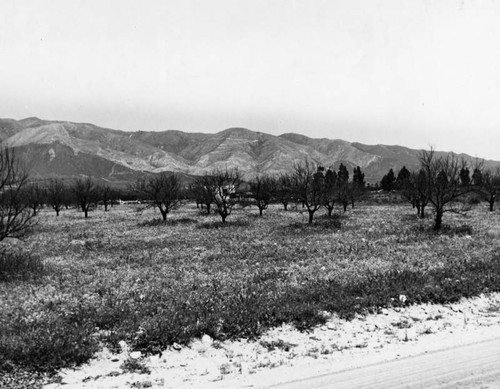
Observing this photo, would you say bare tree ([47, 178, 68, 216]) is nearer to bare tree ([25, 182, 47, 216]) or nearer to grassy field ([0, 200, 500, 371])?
bare tree ([25, 182, 47, 216])

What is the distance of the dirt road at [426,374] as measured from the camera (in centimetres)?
614

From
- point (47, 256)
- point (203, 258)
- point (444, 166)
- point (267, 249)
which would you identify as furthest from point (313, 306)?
point (444, 166)

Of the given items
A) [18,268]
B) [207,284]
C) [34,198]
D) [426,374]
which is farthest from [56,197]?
[426,374]

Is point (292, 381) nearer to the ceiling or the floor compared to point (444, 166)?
nearer to the floor

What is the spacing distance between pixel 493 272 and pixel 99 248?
19.5m

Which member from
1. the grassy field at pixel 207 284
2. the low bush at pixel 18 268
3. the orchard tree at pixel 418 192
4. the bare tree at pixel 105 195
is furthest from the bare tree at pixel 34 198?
the orchard tree at pixel 418 192

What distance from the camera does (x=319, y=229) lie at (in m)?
28.5

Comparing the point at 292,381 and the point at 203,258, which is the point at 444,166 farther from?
the point at 292,381

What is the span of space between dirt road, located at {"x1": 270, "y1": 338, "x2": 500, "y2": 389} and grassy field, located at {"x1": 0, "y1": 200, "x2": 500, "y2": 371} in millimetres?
2323

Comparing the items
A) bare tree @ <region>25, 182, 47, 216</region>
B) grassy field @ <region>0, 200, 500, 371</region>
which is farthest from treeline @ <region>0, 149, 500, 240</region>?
grassy field @ <region>0, 200, 500, 371</region>

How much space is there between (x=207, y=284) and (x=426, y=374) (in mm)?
7804

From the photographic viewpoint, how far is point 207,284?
12.9 meters

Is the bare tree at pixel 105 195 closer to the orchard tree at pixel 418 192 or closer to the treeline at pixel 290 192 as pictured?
the treeline at pixel 290 192

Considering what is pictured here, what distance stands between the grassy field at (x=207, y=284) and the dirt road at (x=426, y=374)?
232 cm
